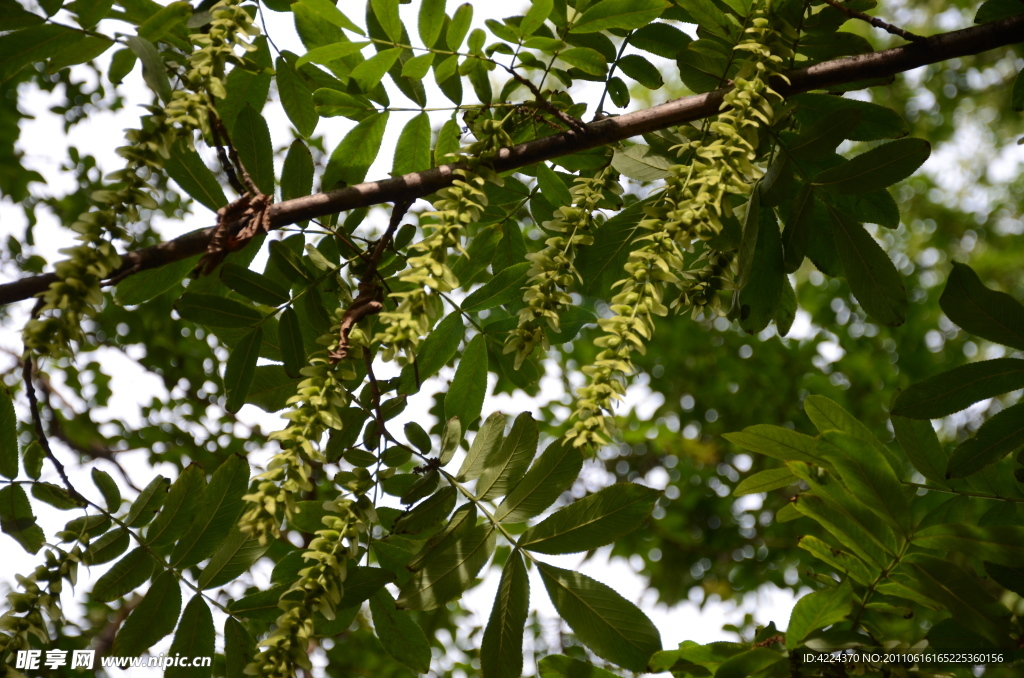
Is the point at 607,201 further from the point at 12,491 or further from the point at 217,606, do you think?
the point at 12,491

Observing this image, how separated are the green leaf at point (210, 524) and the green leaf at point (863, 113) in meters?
1.26

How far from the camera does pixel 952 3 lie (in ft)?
23.6

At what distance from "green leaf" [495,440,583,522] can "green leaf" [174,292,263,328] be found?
0.57 meters

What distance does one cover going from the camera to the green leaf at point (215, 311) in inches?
48.0

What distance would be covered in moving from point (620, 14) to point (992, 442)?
954 millimetres

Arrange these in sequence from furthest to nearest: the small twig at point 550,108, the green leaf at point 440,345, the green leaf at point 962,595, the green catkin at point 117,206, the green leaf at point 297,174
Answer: the green leaf at point 440,345 → the green leaf at point 297,174 → the small twig at point 550,108 → the green leaf at point 962,595 → the green catkin at point 117,206

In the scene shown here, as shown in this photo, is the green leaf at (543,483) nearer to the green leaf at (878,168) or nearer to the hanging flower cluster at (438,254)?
the hanging flower cluster at (438,254)

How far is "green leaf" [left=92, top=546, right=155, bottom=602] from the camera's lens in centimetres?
131

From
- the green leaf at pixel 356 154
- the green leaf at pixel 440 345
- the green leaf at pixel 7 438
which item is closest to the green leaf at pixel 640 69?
the green leaf at pixel 356 154

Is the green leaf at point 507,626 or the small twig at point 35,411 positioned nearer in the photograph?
the small twig at point 35,411

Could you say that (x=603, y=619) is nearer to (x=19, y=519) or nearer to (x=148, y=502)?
(x=148, y=502)

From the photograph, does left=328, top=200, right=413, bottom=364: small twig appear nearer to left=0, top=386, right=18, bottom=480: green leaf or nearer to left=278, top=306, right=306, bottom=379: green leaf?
left=278, top=306, right=306, bottom=379: green leaf

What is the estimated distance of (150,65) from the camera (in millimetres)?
1023

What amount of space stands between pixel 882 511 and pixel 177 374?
10.4 ft
